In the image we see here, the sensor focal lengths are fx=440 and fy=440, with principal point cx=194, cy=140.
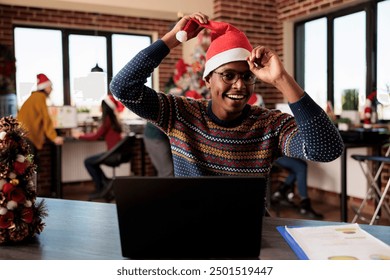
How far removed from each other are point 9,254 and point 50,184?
5.65 m

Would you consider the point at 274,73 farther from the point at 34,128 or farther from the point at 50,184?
the point at 50,184

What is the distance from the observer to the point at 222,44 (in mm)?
1615

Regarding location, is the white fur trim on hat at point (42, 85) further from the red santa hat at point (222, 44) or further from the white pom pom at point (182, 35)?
the white pom pom at point (182, 35)

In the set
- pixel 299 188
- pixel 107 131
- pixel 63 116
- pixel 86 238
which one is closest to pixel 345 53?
pixel 299 188

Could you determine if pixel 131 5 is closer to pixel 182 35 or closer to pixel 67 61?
pixel 67 61

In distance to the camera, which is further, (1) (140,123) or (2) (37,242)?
(1) (140,123)

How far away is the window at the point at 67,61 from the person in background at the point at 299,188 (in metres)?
3.08

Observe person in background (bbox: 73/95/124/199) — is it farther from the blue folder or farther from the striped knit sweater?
the blue folder

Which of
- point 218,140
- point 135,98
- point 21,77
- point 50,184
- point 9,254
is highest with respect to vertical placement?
point 21,77

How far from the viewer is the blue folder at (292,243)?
1.02 m

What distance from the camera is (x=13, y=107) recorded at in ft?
19.5
